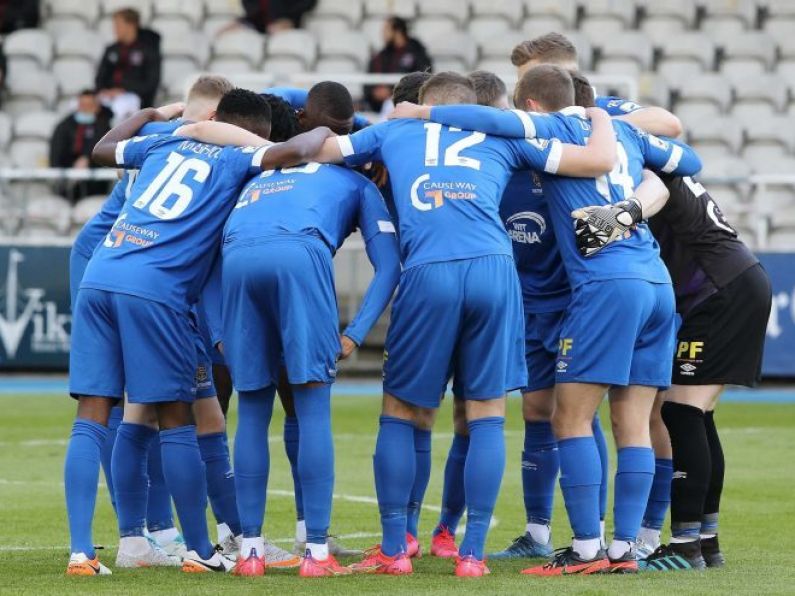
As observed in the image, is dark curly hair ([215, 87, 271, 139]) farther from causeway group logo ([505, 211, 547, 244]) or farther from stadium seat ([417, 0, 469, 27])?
stadium seat ([417, 0, 469, 27])

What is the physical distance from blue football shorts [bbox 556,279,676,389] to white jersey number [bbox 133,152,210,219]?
Answer: 172 cm

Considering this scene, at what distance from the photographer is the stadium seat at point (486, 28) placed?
19.6m

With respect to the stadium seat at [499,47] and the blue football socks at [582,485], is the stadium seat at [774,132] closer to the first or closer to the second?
the stadium seat at [499,47]

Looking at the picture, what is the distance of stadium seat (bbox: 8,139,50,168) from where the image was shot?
1831 centimetres

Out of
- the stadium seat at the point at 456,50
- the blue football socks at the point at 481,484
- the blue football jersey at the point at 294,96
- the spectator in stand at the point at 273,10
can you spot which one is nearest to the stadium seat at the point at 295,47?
the spectator in stand at the point at 273,10

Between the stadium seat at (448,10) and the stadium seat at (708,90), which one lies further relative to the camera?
the stadium seat at (448,10)

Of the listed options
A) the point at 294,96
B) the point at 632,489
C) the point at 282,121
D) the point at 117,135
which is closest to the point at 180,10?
the point at 294,96

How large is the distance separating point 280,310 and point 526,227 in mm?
1500

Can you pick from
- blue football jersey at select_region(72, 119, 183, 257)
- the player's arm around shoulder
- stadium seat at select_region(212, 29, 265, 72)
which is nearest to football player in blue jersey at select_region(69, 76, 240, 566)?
blue football jersey at select_region(72, 119, 183, 257)

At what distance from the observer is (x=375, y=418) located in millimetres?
13828

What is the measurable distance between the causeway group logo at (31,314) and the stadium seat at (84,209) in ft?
2.31

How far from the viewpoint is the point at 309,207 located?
670 cm

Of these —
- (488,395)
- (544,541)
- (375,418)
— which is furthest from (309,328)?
(375,418)

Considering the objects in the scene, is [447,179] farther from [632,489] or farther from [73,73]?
[73,73]
